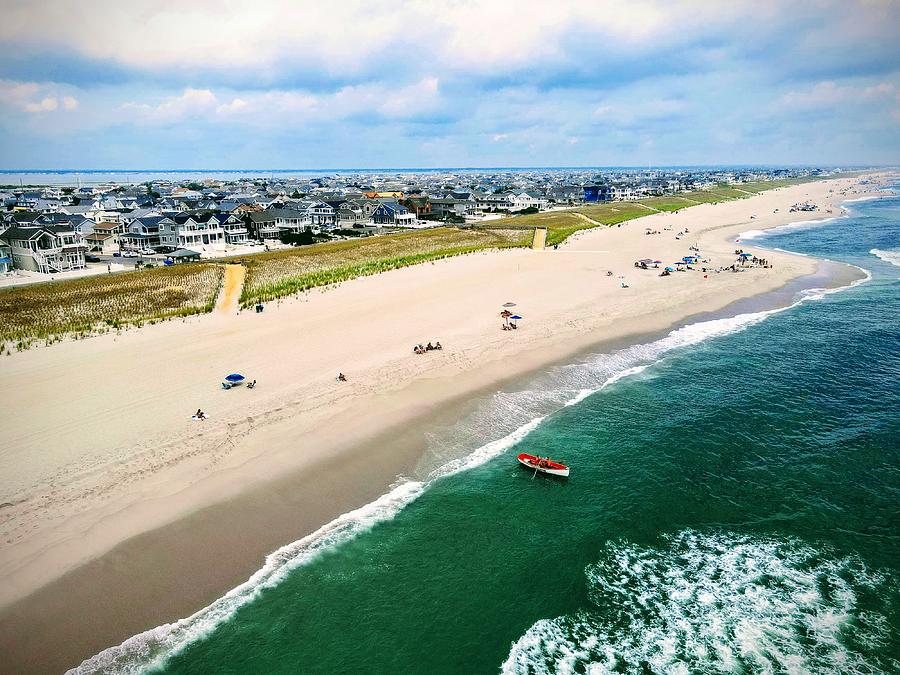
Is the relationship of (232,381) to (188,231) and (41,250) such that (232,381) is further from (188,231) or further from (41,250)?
(188,231)

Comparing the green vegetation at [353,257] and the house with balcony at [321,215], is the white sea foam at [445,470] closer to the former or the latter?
the green vegetation at [353,257]

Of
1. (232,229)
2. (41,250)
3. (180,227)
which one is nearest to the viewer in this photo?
(41,250)

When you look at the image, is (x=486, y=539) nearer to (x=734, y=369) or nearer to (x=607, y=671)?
(x=607, y=671)

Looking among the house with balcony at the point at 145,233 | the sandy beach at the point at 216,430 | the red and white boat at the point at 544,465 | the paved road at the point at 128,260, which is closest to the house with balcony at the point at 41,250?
the paved road at the point at 128,260

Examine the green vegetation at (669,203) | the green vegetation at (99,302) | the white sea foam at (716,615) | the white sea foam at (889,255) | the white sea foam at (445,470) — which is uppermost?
the green vegetation at (669,203)

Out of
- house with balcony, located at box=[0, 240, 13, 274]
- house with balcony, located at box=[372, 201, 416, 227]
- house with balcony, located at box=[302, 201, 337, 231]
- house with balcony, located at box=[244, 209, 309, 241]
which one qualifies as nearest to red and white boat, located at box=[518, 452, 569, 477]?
house with balcony, located at box=[0, 240, 13, 274]

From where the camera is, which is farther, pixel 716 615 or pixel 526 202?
pixel 526 202

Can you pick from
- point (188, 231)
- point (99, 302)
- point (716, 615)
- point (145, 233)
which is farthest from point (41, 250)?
point (716, 615)
